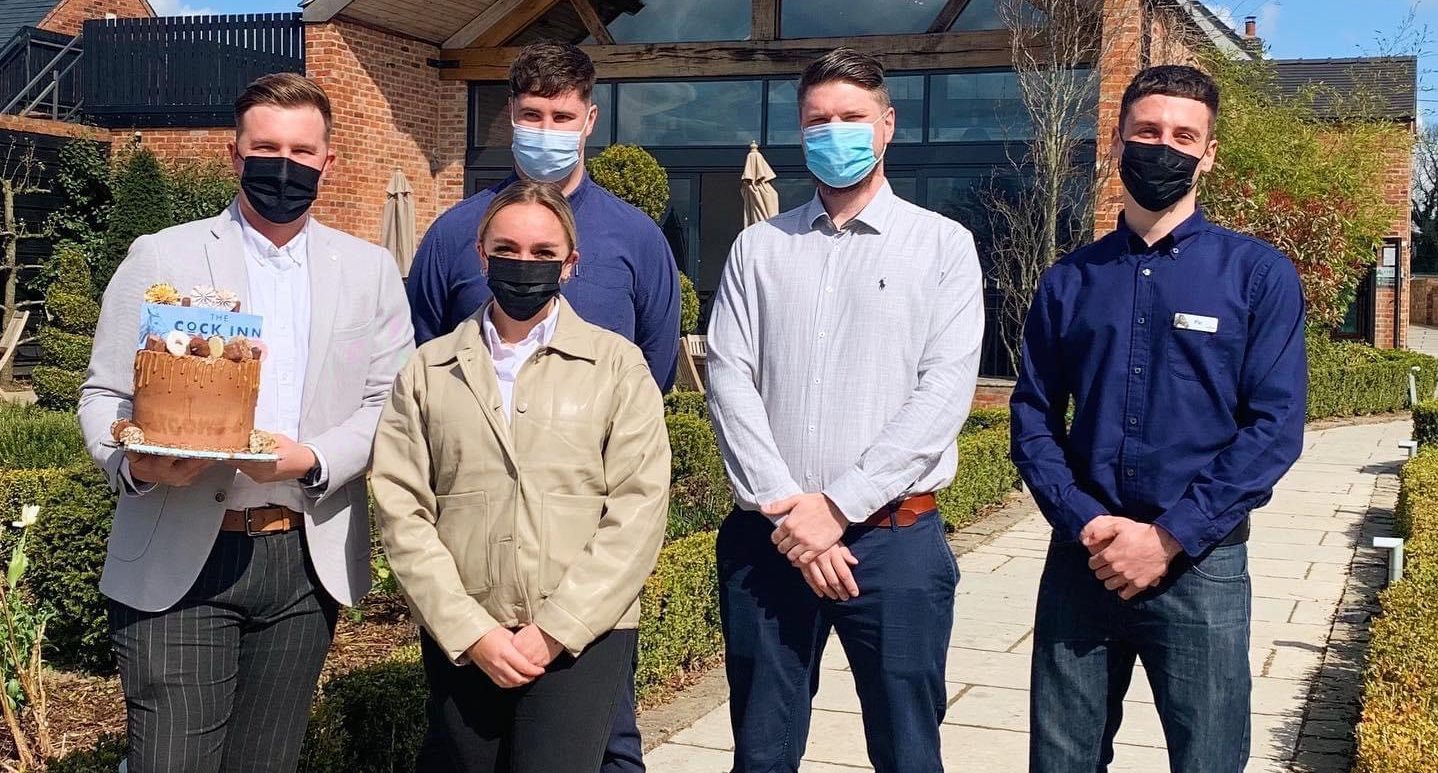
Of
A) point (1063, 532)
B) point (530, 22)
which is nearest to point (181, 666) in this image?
point (1063, 532)

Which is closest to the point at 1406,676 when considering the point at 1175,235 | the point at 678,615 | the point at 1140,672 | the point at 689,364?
the point at 1140,672

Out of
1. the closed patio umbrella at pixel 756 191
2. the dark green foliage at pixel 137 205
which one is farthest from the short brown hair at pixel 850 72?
the dark green foliage at pixel 137 205

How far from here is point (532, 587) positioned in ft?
8.75

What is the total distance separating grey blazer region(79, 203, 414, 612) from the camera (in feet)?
8.88

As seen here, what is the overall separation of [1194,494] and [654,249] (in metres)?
1.42

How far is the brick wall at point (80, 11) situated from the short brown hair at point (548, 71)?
2356cm

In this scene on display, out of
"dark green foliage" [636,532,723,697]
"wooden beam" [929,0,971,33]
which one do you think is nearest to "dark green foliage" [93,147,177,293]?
"wooden beam" [929,0,971,33]

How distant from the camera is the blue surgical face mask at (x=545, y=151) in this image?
325cm

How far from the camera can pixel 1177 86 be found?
9.74ft

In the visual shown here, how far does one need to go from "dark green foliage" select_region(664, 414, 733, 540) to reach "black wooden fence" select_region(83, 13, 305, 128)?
9732 mm

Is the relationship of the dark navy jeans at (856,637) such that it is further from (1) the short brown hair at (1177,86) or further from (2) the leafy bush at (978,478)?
(2) the leafy bush at (978,478)

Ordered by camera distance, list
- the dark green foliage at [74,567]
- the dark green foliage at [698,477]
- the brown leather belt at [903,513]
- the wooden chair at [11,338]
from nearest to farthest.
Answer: the brown leather belt at [903,513] → the dark green foliage at [74,567] → the dark green foliage at [698,477] → the wooden chair at [11,338]

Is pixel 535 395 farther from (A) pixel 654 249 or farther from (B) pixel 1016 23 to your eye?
(B) pixel 1016 23

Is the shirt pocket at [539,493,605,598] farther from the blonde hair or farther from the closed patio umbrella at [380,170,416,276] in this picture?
the closed patio umbrella at [380,170,416,276]
